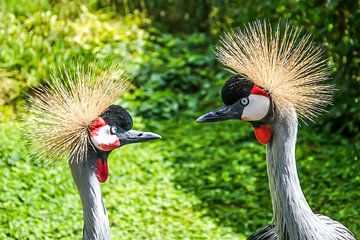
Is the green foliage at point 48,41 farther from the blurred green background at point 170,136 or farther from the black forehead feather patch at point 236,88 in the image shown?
the black forehead feather patch at point 236,88

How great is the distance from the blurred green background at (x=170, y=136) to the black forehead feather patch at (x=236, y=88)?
710 millimetres

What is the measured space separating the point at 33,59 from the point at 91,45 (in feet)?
2.01

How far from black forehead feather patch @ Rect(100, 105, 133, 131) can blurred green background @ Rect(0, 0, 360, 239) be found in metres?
0.64

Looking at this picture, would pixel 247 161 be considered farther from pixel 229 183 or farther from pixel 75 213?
pixel 75 213

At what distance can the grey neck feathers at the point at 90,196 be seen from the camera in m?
3.28

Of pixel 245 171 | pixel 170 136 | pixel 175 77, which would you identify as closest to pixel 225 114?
pixel 245 171

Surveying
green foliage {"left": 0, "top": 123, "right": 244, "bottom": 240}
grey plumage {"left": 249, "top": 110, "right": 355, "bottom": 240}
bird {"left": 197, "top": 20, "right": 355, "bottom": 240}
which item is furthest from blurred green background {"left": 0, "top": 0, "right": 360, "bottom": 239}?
grey plumage {"left": 249, "top": 110, "right": 355, "bottom": 240}

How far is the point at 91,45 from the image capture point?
655 cm

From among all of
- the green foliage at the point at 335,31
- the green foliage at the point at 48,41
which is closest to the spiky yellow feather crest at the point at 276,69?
the green foliage at the point at 335,31

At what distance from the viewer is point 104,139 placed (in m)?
3.27

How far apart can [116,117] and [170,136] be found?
262 cm

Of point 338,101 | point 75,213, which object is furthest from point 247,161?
point 75,213

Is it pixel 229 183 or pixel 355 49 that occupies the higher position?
pixel 355 49

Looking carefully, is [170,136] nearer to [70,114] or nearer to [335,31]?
[335,31]
